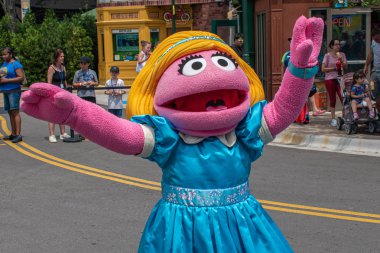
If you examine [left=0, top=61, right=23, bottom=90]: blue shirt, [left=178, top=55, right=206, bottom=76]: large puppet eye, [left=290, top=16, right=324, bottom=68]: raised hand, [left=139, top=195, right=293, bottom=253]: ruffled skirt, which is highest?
[left=290, top=16, right=324, bottom=68]: raised hand

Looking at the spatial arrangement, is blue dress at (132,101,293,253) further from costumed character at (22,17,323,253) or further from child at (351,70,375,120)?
child at (351,70,375,120)

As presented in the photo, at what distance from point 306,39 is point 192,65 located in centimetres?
65

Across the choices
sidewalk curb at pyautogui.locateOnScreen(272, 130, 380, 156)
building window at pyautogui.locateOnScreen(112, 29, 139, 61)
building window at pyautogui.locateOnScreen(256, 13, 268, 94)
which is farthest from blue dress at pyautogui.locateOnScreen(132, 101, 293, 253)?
building window at pyautogui.locateOnScreen(112, 29, 139, 61)

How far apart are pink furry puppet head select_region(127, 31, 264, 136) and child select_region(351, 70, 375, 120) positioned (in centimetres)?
844

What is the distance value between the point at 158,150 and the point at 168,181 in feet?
0.65

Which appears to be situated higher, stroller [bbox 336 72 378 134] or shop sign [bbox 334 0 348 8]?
shop sign [bbox 334 0 348 8]

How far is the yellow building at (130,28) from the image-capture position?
29.5 metres

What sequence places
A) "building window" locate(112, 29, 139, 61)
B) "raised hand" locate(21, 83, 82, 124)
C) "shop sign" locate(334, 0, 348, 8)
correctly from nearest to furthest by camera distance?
"raised hand" locate(21, 83, 82, 124), "shop sign" locate(334, 0, 348, 8), "building window" locate(112, 29, 139, 61)

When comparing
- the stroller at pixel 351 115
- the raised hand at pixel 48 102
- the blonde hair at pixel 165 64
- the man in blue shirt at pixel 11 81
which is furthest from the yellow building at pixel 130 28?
the raised hand at pixel 48 102

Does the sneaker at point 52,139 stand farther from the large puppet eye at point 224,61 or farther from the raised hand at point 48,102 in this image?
the raised hand at point 48,102

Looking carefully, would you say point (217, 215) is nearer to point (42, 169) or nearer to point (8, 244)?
point (8, 244)

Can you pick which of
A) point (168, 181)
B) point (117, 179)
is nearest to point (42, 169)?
point (117, 179)

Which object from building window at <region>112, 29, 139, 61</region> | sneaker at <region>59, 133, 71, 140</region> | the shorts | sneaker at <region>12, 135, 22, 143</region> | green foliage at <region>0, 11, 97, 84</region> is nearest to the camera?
the shorts

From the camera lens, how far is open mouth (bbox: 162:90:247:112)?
3902 millimetres
